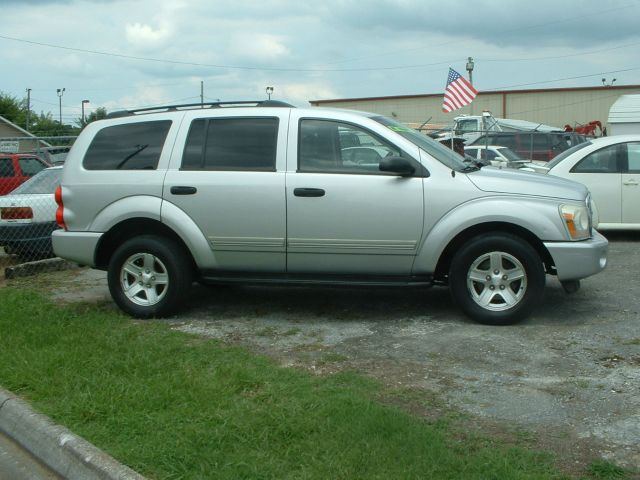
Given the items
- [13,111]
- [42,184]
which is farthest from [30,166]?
[13,111]

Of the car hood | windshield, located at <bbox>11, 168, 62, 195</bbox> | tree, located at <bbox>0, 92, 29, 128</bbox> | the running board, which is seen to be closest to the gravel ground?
the running board

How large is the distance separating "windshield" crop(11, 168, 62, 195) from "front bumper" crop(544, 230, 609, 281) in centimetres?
732

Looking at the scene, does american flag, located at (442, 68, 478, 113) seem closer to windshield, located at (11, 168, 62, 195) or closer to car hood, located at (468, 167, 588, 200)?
windshield, located at (11, 168, 62, 195)

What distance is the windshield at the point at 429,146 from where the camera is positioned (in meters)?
6.96

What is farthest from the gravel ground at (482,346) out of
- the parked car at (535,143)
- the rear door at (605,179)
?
the parked car at (535,143)

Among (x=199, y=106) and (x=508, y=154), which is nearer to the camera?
(x=199, y=106)

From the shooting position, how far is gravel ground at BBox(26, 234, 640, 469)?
15.3 feet

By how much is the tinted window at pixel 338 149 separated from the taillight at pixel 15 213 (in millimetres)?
5145

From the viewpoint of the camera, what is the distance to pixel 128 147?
7367 mm

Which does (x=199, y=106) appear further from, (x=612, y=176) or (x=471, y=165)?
(x=612, y=176)

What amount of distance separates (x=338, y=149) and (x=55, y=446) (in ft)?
11.5

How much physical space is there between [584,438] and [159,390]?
259 centimetres

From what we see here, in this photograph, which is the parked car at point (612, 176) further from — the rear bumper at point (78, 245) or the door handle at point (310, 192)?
the rear bumper at point (78, 245)

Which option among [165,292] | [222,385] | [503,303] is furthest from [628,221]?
[222,385]
